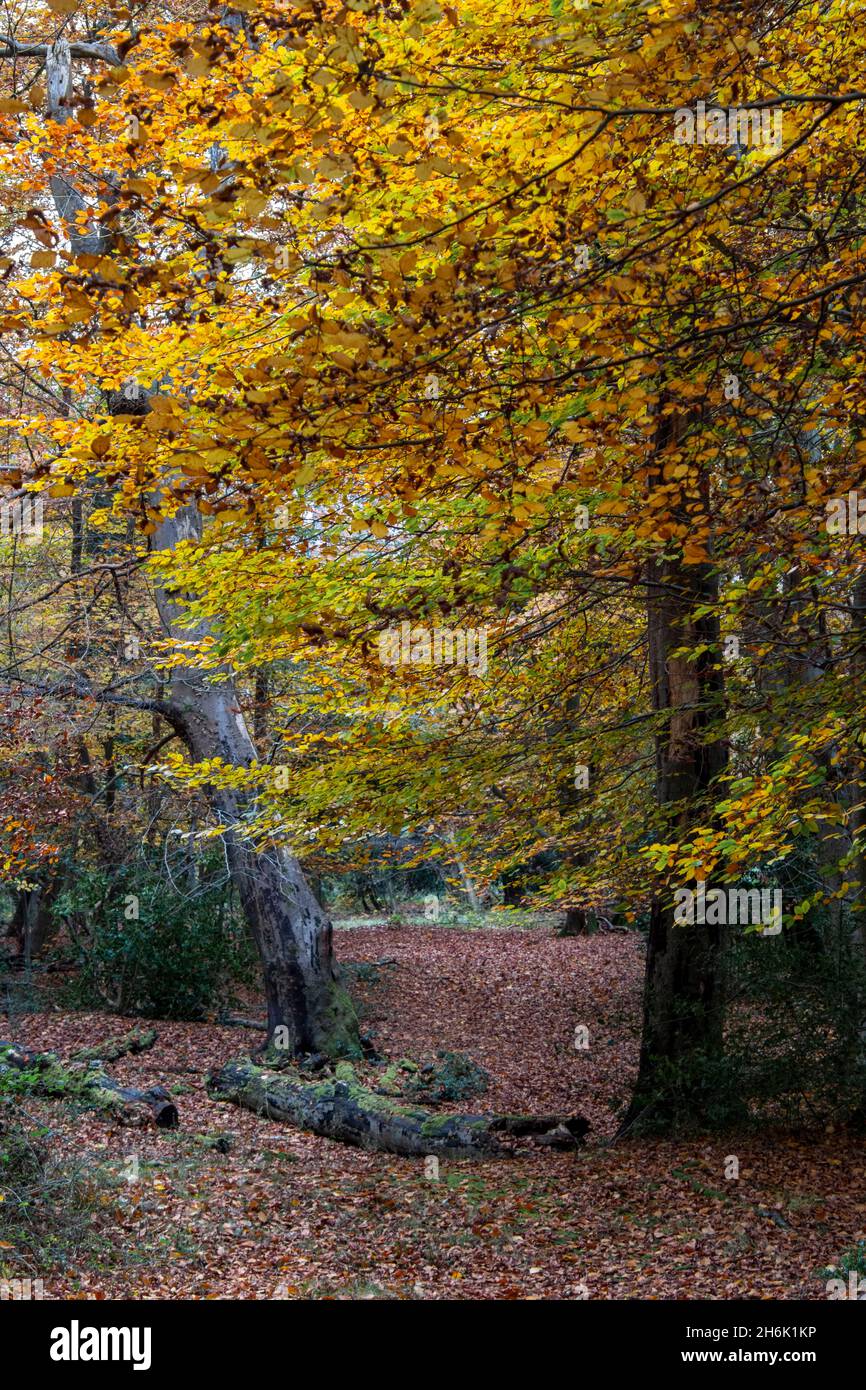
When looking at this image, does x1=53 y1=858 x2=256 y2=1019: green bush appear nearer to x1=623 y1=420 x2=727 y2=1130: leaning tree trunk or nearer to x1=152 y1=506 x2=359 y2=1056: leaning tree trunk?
x1=152 y1=506 x2=359 y2=1056: leaning tree trunk

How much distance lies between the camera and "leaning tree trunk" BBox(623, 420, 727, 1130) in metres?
8.80

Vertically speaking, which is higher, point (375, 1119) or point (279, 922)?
point (279, 922)

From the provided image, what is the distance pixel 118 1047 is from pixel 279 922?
2425mm

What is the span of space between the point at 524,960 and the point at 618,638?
12727 millimetres

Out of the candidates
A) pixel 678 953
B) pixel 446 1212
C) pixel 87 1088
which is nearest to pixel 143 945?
pixel 87 1088

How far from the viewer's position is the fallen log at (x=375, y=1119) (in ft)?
33.9

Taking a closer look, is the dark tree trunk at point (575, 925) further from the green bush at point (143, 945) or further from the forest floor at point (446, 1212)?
the forest floor at point (446, 1212)

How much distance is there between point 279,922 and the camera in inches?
552

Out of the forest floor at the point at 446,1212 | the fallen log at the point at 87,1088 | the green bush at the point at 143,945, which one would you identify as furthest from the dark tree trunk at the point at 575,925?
the fallen log at the point at 87,1088

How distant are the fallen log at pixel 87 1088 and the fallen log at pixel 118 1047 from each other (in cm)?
96

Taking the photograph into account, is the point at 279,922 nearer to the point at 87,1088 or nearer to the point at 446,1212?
the point at 87,1088

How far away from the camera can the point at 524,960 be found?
21.3m

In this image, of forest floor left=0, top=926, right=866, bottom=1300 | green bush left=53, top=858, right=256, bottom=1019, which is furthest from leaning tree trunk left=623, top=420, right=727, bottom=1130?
green bush left=53, top=858, right=256, bottom=1019
